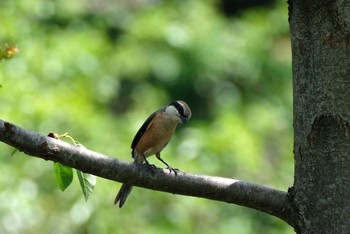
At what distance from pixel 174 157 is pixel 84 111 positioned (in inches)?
32.4

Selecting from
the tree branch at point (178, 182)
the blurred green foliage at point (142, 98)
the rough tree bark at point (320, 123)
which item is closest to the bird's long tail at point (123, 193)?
the blurred green foliage at point (142, 98)

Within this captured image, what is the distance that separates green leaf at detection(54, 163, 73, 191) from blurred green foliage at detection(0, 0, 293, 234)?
8.04ft

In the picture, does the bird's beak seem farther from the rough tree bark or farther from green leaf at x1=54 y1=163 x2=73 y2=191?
the rough tree bark

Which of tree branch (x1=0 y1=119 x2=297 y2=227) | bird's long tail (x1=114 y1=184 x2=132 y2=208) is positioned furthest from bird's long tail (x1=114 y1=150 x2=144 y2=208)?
tree branch (x1=0 y1=119 x2=297 y2=227)

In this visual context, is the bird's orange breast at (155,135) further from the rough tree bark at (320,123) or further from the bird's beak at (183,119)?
the rough tree bark at (320,123)

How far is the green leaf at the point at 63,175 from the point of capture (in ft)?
7.66

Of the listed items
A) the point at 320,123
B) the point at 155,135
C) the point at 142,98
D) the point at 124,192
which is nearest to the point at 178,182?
the point at 320,123

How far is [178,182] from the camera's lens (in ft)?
7.50

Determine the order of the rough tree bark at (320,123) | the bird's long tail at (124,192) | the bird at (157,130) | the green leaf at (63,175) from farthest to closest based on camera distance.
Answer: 1. the bird at (157,130)
2. the bird's long tail at (124,192)
3. the green leaf at (63,175)
4. the rough tree bark at (320,123)

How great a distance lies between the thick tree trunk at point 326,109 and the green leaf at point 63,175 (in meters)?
0.73

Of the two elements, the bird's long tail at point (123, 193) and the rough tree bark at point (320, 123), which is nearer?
the rough tree bark at point (320, 123)

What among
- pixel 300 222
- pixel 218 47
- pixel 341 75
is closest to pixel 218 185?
pixel 300 222

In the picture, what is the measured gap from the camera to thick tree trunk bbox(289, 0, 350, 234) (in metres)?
2.17

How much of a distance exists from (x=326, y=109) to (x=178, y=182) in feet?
1.62
